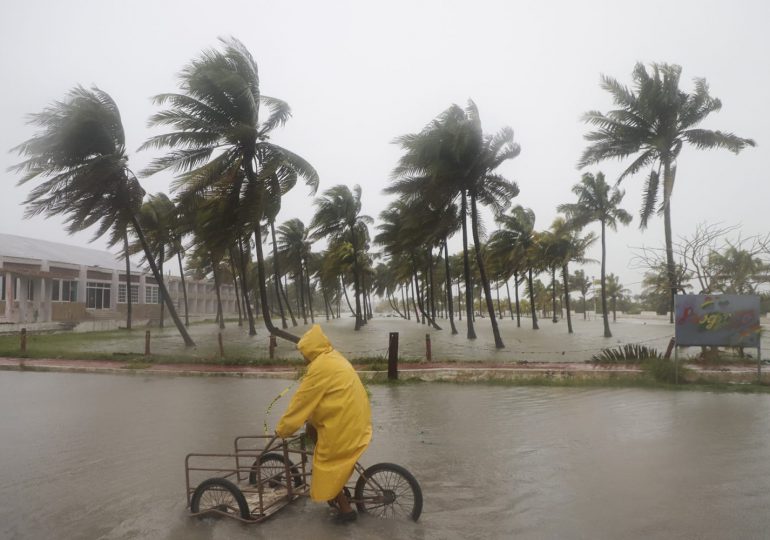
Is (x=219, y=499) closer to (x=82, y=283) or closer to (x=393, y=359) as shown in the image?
(x=393, y=359)

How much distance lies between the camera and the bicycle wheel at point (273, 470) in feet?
16.5

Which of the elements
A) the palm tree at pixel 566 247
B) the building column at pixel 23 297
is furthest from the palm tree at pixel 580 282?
the building column at pixel 23 297

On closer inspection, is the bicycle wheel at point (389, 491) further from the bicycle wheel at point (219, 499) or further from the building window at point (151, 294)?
the building window at point (151, 294)

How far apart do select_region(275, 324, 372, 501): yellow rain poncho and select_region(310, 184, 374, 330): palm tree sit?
109ft

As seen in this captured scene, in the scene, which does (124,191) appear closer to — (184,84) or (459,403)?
(184,84)

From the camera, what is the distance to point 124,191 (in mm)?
24328

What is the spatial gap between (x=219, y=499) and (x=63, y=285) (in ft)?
135

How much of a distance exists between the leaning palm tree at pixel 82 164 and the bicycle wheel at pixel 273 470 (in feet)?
68.1

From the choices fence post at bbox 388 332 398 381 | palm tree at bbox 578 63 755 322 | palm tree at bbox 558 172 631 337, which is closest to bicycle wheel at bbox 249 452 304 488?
fence post at bbox 388 332 398 381

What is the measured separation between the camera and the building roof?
37.3 m

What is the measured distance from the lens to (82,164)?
928 inches

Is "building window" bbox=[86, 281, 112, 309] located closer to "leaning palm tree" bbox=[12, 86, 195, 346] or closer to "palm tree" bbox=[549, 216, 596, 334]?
"leaning palm tree" bbox=[12, 86, 195, 346]

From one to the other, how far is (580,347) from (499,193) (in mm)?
8014

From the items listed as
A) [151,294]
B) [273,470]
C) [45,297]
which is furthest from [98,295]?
[273,470]
